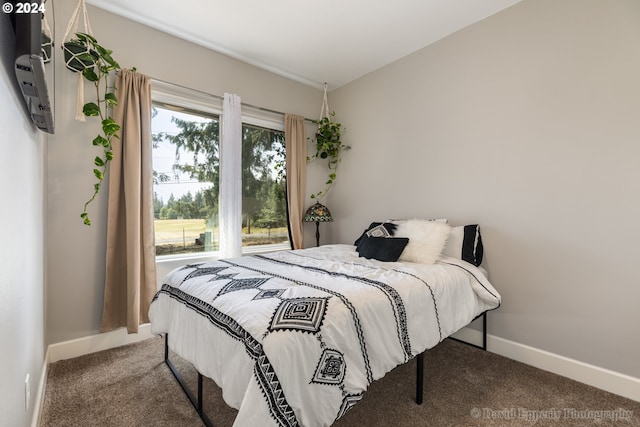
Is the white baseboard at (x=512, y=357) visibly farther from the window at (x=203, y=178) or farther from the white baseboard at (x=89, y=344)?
the window at (x=203, y=178)

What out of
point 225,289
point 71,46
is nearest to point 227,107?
point 71,46

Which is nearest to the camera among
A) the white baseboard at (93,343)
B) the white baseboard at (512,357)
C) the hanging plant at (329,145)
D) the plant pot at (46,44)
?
the plant pot at (46,44)

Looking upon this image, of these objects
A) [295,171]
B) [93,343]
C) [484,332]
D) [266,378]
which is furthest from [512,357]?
[93,343]

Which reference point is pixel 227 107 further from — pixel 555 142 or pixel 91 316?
pixel 555 142

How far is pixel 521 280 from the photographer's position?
225cm

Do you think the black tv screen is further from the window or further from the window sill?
the window sill

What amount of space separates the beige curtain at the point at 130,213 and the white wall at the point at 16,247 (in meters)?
0.75

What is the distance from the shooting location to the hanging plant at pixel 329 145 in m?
3.62

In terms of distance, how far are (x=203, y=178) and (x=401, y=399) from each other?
2541 mm

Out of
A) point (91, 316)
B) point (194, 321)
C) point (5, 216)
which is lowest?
point (91, 316)

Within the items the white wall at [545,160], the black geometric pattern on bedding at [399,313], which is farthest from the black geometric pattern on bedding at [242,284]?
the white wall at [545,160]

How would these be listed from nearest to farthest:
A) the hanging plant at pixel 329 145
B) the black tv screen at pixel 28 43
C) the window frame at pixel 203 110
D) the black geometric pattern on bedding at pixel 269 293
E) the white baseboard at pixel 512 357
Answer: the black tv screen at pixel 28 43, the black geometric pattern on bedding at pixel 269 293, the white baseboard at pixel 512 357, the window frame at pixel 203 110, the hanging plant at pixel 329 145

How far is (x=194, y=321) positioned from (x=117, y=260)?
54.1 inches

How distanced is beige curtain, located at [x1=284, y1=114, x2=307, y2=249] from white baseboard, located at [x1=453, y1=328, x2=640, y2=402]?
2.00m
